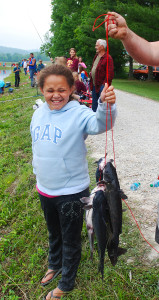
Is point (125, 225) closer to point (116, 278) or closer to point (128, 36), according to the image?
point (116, 278)

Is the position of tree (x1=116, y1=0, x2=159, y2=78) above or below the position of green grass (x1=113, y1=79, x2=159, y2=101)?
above

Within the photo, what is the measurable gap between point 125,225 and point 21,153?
3.52 m

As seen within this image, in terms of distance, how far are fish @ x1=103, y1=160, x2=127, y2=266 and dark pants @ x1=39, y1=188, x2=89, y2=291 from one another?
339 millimetres

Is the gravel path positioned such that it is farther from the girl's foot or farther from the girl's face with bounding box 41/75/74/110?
the girl's face with bounding box 41/75/74/110

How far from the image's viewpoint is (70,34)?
107 feet

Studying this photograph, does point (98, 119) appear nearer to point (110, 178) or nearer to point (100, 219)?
point (110, 178)

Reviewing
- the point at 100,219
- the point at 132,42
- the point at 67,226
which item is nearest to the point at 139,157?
the point at 67,226

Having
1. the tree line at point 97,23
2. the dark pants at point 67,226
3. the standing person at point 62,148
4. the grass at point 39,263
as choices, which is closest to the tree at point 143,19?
the tree line at point 97,23

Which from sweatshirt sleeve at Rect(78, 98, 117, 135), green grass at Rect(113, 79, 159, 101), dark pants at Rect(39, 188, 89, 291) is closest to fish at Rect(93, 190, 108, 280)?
dark pants at Rect(39, 188, 89, 291)

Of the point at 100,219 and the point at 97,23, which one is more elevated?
the point at 97,23

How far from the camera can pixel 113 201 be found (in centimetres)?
158

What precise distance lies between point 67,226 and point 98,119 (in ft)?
2.94

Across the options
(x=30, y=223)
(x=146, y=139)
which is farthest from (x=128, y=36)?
(x=146, y=139)

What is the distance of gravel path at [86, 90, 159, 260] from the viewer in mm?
3020
